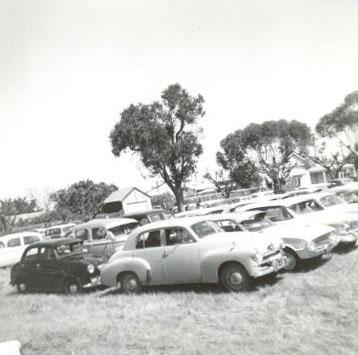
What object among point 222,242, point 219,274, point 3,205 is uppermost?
point 3,205

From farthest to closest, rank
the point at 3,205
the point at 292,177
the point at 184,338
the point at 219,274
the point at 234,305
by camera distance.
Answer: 1. the point at 292,177
2. the point at 3,205
3. the point at 219,274
4. the point at 234,305
5. the point at 184,338

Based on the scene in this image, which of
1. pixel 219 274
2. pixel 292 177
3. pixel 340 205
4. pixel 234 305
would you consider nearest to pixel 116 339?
pixel 234 305

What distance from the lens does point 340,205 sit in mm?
13203

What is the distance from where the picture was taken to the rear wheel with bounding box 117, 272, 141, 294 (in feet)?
32.1

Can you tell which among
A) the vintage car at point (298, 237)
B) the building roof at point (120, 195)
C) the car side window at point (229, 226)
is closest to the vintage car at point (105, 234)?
the car side window at point (229, 226)

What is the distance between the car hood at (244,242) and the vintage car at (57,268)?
11.5ft

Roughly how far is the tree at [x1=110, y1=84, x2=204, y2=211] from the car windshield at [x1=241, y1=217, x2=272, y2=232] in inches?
908

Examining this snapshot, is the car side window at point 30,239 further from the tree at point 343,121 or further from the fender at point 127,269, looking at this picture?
the tree at point 343,121

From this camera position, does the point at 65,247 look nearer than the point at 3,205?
Yes

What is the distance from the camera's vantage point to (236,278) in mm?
8430

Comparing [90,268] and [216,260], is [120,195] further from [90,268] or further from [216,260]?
[216,260]

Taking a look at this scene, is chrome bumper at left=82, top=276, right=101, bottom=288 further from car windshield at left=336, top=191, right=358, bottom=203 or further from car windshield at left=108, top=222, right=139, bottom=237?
Answer: car windshield at left=336, top=191, right=358, bottom=203

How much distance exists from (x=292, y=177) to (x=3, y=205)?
118ft

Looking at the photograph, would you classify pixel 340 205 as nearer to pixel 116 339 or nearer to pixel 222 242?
pixel 222 242
